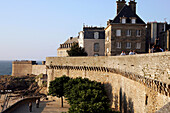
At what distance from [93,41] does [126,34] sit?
32.7 ft

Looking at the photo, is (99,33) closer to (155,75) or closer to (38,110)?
(38,110)

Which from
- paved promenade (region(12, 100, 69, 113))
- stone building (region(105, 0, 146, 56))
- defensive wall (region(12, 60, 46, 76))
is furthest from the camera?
defensive wall (region(12, 60, 46, 76))

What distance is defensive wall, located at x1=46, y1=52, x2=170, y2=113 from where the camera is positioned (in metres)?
10.4

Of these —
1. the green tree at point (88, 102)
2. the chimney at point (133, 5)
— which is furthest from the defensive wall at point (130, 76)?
the chimney at point (133, 5)

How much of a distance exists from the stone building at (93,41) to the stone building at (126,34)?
7.81 meters

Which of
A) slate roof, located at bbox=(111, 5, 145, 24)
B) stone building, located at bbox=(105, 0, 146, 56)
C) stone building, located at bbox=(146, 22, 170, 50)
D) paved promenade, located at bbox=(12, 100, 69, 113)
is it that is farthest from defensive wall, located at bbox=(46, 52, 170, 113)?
stone building, located at bbox=(146, 22, 170, 50)

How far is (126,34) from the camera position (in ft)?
105

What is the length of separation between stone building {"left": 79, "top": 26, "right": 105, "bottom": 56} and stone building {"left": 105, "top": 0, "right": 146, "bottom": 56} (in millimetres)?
7809

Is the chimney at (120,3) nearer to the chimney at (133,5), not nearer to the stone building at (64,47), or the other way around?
the chimney at (133,5)

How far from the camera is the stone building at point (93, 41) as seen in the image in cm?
4056

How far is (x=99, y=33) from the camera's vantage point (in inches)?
1609

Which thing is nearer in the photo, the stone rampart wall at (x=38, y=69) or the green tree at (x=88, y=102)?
the green tree at (x=88, y=102)

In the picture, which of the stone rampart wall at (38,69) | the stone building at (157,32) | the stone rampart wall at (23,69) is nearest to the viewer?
the stone building at (157,32)

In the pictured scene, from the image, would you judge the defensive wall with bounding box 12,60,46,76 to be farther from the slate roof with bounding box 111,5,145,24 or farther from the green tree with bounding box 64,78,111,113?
the green tree with bounding box 64,78,111,113
